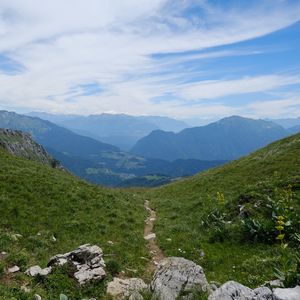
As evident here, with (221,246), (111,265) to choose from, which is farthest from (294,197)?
(111,265)

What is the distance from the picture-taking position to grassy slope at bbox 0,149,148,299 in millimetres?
12971

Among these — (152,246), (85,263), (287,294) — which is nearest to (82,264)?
(85,263)

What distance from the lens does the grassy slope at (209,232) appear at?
48.9 ft

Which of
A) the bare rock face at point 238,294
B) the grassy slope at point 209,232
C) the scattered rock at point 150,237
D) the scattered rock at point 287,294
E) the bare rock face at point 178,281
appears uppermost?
the scattered rock at point 287,294

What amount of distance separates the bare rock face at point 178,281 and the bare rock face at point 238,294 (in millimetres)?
1261

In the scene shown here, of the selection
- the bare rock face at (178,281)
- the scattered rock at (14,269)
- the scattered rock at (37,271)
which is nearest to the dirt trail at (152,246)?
the bare rock face at (178,281)

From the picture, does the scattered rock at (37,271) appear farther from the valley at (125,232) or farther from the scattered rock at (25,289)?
the scattered rock at (25,289)

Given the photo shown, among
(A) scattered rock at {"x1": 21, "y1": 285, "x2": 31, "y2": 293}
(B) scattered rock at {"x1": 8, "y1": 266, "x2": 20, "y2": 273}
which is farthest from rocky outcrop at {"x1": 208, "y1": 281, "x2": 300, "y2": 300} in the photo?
(B) scattered rock at {"x1": 8, "y1": 266, "x2": 20, "y2": 273}

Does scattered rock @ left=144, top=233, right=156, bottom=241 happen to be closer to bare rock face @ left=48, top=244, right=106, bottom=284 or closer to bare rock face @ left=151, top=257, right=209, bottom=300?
bare rock face @ left=48, top=244, right=106, bottom=284

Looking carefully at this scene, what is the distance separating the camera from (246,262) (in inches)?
605

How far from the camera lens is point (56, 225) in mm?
20812

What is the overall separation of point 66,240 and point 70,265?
17.9ft

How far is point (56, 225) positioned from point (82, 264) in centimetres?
720

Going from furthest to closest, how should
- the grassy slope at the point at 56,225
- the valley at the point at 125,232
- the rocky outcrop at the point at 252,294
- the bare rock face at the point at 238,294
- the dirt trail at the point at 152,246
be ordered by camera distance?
1. the dirt trail at the point at 152,246
2. the valley at the point at 125,232
3. the grassy slope at the point at 56,225
4. the bare rock face at the point at 238,294
5. the rocky outcrop at the point at 252,294
